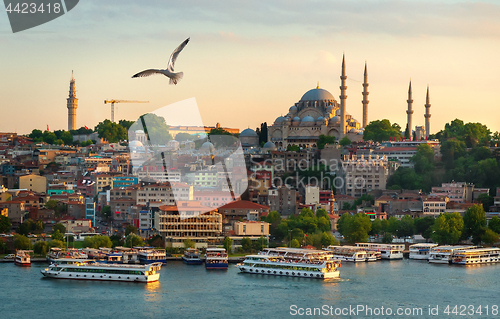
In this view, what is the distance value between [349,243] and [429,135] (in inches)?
623

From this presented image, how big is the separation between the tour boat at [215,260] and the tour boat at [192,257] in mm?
666

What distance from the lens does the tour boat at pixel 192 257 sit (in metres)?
21.1

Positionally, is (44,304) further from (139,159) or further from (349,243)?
(139,159)

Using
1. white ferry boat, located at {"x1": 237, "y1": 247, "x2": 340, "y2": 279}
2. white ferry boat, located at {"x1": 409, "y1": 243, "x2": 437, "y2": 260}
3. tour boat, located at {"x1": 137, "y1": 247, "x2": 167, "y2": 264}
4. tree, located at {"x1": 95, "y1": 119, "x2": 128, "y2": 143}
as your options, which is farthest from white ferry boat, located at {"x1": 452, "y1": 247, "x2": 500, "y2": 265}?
tree, located at {"x1": 95, "y1": 119, "x2": 128, "y2": 143}

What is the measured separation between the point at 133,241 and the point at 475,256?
26.0ft

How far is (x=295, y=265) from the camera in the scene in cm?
1973

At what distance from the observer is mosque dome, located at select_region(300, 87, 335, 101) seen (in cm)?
4172

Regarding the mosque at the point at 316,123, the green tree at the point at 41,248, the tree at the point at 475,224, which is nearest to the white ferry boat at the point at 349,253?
the tree at the point at 475,224

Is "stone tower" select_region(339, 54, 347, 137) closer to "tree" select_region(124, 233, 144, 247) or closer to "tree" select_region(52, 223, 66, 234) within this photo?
"tree" select_region(52, 223, 66, 234)

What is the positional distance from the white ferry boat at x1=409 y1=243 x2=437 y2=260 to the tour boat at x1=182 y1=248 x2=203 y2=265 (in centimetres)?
535

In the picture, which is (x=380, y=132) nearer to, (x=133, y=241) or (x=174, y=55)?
(x=133, y=241)

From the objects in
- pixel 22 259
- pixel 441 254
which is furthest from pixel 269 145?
pixel 22 259

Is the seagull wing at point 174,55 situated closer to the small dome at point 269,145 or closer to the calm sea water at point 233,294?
the calm sea water at point 233,294

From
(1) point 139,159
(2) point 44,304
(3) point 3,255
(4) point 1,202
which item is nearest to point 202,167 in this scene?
Result: (1) point 139,159
